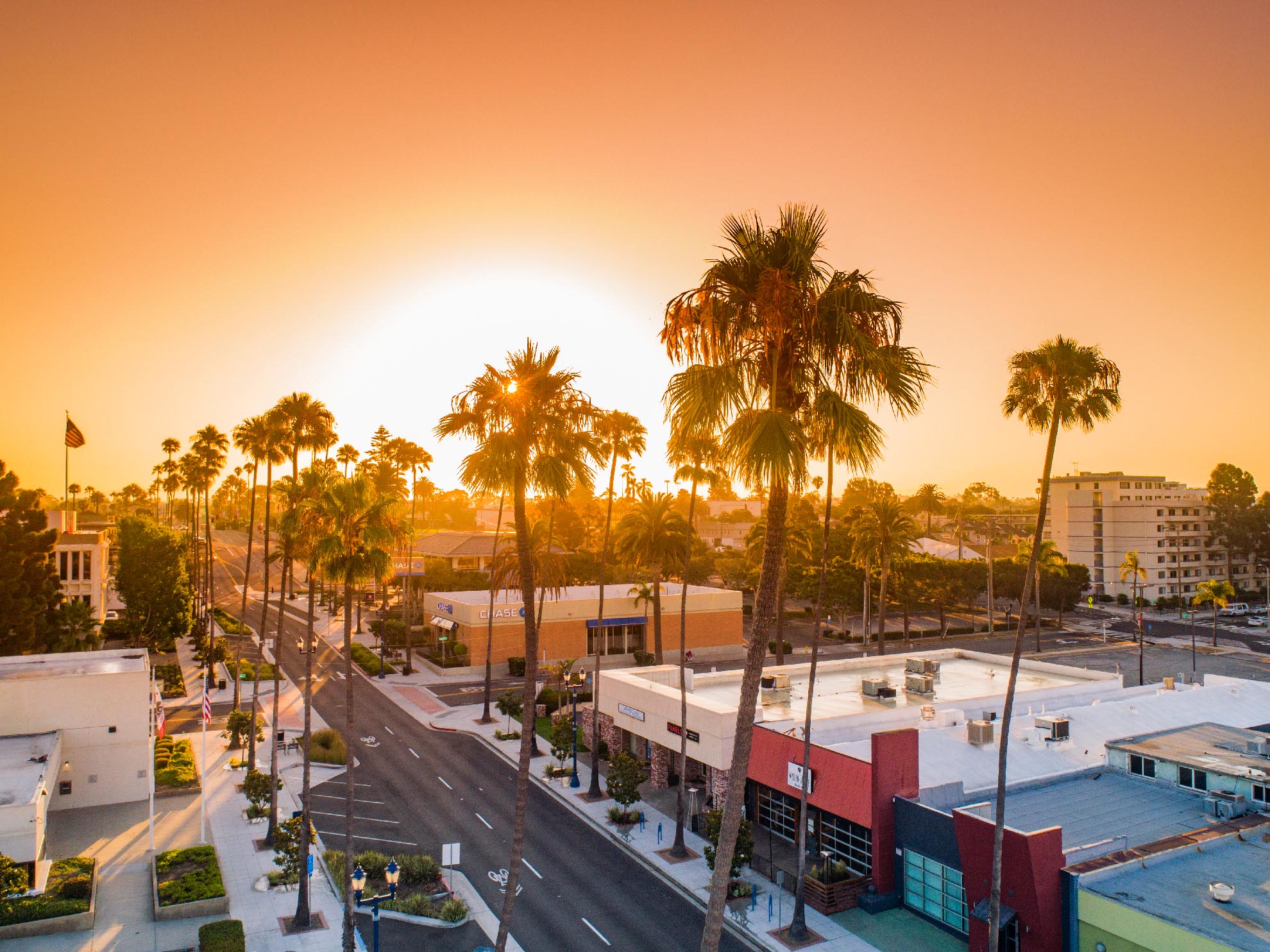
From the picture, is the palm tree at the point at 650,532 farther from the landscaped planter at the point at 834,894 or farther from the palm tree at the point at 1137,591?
the palm tree at the point at 1137,591

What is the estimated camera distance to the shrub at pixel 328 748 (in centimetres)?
4422

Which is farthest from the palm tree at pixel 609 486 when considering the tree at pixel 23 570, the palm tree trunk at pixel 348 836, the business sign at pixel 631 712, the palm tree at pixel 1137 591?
the palm tree at pixel 1137 591

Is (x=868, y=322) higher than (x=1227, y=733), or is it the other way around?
(x=868, y=322)

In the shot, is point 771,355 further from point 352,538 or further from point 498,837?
point 498,837

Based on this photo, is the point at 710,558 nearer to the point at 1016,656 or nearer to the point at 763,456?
the point at 1016,656

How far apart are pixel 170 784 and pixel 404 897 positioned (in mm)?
18373

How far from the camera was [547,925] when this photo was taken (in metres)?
26.6

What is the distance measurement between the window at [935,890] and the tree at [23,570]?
5218 cm

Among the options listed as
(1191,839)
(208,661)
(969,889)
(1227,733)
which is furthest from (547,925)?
(208,661)

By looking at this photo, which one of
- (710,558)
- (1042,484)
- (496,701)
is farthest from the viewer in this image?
(710,558)

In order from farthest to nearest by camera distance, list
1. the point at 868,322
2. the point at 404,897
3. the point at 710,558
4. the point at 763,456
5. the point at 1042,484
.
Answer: the point at 710,558 → the point at 404,897 → the point at 1042,484 → the point at 868,322 → the point at 763,456

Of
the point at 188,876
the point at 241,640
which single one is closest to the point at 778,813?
the point at 188,876

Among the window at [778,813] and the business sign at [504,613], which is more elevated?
the business sign at [504,613]

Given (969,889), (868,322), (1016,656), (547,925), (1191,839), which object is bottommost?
(547,925)
